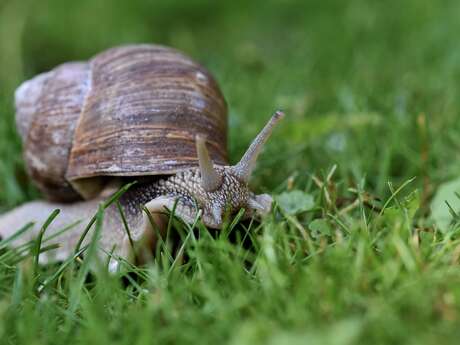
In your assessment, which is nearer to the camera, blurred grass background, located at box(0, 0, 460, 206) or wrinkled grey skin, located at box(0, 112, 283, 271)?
wrinkled grey skin, located at box(0, 112, 283, 271)

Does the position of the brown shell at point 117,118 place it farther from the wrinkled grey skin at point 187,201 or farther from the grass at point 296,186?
the grass at point 296,186

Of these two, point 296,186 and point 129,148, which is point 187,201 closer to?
point 129,148

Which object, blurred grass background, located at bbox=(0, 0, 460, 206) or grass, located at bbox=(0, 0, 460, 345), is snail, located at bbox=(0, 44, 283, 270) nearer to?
grass, located at bbox=(0, 0, 460, 345)

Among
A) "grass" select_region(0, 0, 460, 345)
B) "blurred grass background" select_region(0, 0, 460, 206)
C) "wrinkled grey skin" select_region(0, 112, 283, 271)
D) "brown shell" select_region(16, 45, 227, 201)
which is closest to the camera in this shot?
"grass" select_region(0, 0, 460, 345)

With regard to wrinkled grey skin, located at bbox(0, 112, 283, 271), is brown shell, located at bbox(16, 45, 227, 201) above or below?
above

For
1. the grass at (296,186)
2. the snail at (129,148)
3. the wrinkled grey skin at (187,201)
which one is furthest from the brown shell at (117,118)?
the grass at (296,186)

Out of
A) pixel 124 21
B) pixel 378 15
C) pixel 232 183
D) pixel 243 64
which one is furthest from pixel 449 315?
pixel 124 21

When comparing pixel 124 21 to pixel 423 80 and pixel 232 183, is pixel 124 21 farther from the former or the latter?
pixel 232 183

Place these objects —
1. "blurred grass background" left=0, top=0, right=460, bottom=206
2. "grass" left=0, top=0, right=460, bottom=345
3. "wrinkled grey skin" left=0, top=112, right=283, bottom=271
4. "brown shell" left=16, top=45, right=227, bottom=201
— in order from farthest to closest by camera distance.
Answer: "blurred grass background" left=0, top=0, right=460, bottom=206 < "brown shell" left=16, top=45, right=227, bottom=201 < "wrinkled grey skin" left=0, top=112, right=283, bottom=271 < "grass" left=0, top=0, right=460, bottom=345

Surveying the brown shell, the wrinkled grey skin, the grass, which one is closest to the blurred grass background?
the grass
